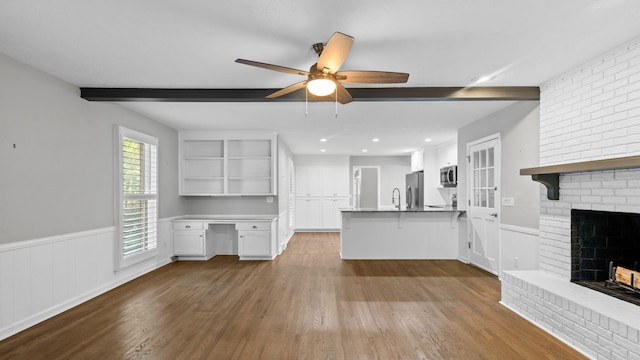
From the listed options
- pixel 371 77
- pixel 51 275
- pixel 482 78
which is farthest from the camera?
pixel 482 78

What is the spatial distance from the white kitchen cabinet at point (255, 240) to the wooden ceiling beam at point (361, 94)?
8.73 ft

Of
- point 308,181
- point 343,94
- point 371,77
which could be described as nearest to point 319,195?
point 308,181

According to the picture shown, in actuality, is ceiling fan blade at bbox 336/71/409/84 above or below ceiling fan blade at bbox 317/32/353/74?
below

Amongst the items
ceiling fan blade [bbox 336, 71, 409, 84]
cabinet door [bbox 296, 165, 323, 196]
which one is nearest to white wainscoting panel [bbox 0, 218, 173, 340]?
ceiling fan blade [bbox 336, 71, 409, 84]

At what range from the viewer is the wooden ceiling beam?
11.6 ft

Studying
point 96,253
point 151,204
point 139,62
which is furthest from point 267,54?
point 151,204

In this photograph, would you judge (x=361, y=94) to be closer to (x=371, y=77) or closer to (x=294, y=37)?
(x=371, y=77)

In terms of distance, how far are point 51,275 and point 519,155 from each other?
540 cm

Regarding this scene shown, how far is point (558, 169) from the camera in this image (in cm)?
284

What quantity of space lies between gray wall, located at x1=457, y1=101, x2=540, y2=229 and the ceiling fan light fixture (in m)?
2.71

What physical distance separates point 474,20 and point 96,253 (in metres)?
4.47

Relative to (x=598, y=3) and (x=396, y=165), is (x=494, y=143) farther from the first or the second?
(x=396, y=165)

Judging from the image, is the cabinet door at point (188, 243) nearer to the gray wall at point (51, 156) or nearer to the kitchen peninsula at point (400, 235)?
the gray wall at point (51, 156)

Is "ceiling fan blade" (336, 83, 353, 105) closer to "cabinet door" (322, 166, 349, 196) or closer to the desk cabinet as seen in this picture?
the desk cabinet
